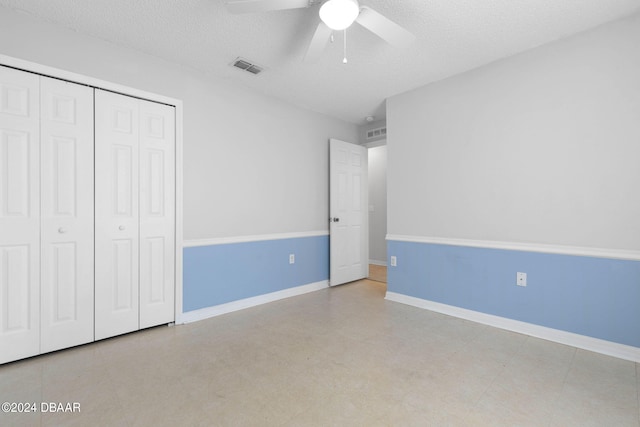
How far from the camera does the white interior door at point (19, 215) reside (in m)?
2.08

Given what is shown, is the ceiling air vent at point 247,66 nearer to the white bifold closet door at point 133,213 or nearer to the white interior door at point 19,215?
→ the white bifold closet door at point 133,213

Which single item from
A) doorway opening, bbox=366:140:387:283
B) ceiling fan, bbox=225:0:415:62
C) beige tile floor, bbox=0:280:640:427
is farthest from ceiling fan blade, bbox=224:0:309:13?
doorway opening, bbox=366:140:387:283

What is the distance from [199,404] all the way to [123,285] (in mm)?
1455

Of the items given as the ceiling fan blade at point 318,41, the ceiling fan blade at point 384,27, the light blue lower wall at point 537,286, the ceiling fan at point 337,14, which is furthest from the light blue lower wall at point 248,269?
→ the ceiling fan blade at point 384,27

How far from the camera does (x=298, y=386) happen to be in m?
1.86

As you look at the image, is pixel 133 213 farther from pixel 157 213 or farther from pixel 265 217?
pixel 265 217

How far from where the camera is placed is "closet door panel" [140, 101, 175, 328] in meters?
2.70

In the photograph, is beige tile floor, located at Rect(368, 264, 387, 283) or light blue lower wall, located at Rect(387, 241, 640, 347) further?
beige tile floor, located at Rect(368, 264, 387, 283)

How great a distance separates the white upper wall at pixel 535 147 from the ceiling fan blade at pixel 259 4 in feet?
6.83

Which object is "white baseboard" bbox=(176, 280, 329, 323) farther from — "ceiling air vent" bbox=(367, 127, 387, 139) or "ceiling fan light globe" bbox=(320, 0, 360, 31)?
"ceiling fan light globe" bbox=(320, 0, 360, 31)

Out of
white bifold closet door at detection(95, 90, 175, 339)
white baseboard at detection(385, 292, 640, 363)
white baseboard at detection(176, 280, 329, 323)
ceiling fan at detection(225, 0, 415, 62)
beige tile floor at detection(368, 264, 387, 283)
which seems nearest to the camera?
ceiling fan at detection(225, 0, 415, 62)

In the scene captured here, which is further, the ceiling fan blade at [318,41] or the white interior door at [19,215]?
the white interior door at [19,215]

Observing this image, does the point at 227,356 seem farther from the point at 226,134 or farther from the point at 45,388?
the point at 226,134

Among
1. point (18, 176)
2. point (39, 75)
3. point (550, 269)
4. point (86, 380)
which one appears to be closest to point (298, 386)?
point (86, 380)
